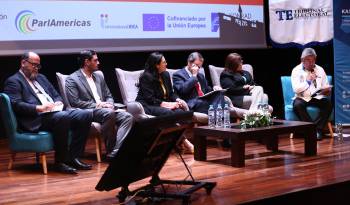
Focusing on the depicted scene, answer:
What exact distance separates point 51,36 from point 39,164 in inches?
61.4

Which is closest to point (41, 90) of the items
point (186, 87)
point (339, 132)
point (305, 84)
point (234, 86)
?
point (186, 87)

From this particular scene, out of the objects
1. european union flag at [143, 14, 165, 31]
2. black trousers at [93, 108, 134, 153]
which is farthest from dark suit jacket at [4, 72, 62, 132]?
european union flag at [143, 14, 165, 31]

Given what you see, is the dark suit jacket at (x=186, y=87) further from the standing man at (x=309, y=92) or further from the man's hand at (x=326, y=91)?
the man's hand at (x=326, y=91)

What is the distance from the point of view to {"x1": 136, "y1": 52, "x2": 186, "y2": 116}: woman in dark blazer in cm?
630

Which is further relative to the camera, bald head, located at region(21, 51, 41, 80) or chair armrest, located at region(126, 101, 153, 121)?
chair armrest, located at region(126, 101, 153, 121)

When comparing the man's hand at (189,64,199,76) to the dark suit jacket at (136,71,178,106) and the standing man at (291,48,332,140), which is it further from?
the standing man at (291,48,332,140)

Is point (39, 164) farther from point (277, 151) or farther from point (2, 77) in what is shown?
point (277, 151)

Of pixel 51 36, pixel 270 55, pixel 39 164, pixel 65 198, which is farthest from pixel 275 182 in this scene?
pixel 270 55

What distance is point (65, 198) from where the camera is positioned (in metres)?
4.39

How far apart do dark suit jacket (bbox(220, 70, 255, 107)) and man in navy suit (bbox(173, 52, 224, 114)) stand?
34 centimetres

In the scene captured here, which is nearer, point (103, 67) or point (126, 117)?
point (126, 117)

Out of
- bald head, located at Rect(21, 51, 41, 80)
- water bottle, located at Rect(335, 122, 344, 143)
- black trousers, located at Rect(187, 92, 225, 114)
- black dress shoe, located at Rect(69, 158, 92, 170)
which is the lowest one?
water bottle, located at Rect(335, 122, 344, 143)

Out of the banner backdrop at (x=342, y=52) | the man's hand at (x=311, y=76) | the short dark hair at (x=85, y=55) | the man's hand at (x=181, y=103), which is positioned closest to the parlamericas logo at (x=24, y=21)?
the short dark hair at (x=85, y=55)

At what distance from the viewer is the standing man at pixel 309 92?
280 inches
